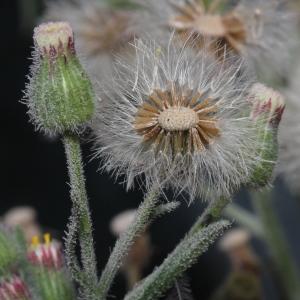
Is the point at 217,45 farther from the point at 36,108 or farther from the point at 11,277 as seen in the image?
the point at 11,277

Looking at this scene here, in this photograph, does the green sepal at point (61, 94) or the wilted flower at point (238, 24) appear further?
the wilted flower at point (238, 24)

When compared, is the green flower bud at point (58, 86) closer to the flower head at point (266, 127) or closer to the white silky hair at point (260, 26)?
the flower head at point (266, 127)

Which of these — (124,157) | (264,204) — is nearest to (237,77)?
(124,157)

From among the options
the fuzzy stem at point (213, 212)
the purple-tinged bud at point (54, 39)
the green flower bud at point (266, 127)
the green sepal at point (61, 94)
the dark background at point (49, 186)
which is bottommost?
the dark background at point (49, 186)

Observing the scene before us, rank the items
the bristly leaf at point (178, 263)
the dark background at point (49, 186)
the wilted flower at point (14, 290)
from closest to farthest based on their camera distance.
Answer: the bristly leaf at point (178, 263) < the wilted flower at point (14, 290) < the dark background at point (49, 186)

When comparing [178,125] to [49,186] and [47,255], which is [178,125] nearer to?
[47,255]

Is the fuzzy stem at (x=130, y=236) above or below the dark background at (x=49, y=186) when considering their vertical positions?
above

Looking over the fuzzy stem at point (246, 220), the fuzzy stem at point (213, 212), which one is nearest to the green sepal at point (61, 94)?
the fuzzy stem at point (213, 212)
